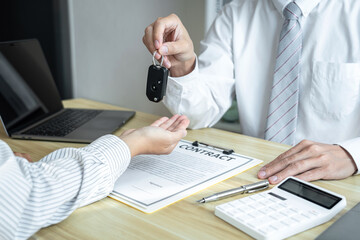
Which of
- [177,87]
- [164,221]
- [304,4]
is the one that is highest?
[304,4]

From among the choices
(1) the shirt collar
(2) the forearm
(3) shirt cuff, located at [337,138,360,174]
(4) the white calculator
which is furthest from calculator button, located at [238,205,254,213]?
(1) the shirt collar

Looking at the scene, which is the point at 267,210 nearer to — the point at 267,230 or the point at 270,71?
the point at 267,230

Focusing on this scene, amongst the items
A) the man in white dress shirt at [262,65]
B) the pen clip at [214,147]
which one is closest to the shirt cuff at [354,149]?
the man in white dress shirt at [262,65]

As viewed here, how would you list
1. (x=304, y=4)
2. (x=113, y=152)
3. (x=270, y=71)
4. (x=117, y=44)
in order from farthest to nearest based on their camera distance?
(x=117, y=44)
(x=270, y=71)
(x=304, y=4)
(x=113, y=152)

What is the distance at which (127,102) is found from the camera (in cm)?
199

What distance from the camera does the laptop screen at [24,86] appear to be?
3.80ft

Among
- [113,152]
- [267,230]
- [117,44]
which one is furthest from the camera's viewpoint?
[117,44]

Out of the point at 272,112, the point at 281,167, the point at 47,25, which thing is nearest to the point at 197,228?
the point at 281,167

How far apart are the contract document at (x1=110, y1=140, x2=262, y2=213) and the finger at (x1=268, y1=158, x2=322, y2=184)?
0.29 ft

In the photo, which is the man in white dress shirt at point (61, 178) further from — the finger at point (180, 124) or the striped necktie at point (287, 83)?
the striped necktie at point (287, 83)

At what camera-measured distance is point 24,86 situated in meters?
1.24

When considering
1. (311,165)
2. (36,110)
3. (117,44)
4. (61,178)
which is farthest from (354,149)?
(117,44)

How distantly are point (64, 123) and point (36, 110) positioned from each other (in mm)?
111

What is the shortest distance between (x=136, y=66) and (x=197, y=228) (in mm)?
1343
